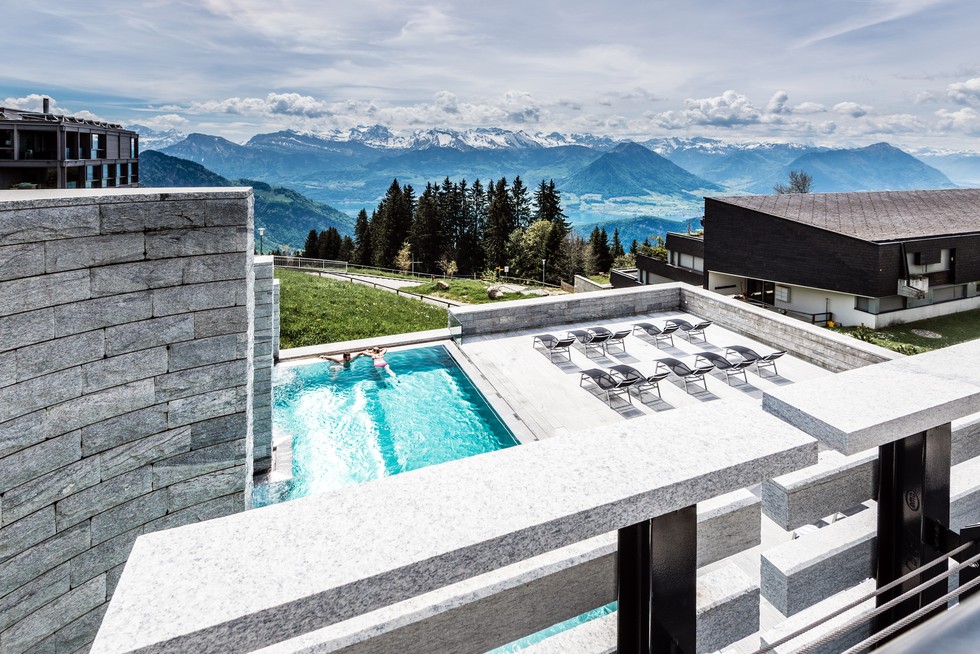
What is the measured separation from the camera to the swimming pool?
9.66m

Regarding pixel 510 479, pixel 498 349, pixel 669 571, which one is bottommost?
pixel 498 349

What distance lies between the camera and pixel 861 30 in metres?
27.6

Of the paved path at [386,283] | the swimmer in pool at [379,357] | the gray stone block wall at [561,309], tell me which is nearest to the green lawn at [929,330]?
the gray stone block wall at [561,309]

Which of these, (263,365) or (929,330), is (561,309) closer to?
(263,365)

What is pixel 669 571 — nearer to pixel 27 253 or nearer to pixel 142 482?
pixel 27 253

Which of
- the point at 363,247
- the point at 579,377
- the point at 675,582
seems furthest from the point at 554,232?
the point at 675,582

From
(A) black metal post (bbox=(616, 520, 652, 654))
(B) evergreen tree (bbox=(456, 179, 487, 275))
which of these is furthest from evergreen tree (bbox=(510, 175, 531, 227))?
(A) black metal post (bbox=(616, 520, 652, 654))

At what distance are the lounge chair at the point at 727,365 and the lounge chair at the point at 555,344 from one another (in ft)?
9.96

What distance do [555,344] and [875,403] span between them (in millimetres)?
12196

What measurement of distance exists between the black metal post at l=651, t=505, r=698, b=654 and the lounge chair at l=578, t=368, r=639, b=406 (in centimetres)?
992

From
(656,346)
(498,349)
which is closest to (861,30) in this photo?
(656,346)

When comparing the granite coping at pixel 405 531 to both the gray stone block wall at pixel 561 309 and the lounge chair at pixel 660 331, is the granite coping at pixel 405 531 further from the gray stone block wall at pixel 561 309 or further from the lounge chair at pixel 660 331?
the lounge chair at pixel 660 331

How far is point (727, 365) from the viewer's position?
40.3ft

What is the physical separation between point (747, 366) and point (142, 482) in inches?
454
